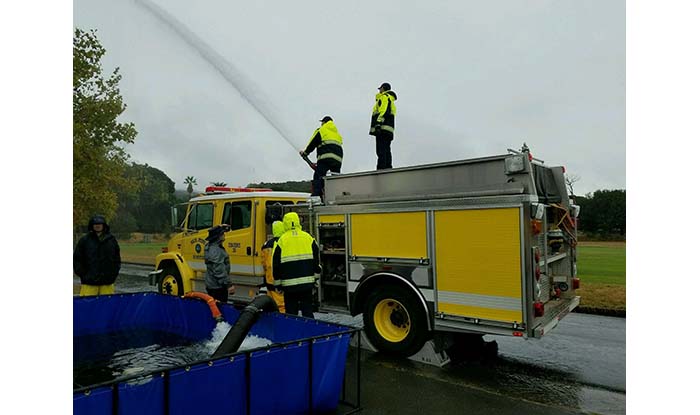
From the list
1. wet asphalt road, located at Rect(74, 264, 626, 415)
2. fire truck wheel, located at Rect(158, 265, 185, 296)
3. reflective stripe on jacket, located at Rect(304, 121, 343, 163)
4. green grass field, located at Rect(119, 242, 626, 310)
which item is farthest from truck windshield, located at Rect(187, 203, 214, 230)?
wet asphalt road, located at Rect(74, 264, 626, 415)

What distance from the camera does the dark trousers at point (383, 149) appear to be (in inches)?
325

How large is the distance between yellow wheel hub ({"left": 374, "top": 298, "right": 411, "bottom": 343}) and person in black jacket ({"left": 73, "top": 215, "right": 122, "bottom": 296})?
4.14m

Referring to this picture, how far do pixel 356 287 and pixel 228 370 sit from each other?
323 centimetres

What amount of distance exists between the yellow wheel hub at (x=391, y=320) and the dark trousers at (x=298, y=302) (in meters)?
0.96

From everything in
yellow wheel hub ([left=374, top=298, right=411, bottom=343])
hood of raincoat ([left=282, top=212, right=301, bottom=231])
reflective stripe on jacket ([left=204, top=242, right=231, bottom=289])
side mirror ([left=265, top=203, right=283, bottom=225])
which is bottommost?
yellow wheel hub ([left=374, top=298, right=411, bottom=343])

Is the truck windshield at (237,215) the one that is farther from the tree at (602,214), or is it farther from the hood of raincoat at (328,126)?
the tree at (602,214)

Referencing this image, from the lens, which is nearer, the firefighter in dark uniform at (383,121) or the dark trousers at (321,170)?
the firefighter in dark uniform at (383,121)

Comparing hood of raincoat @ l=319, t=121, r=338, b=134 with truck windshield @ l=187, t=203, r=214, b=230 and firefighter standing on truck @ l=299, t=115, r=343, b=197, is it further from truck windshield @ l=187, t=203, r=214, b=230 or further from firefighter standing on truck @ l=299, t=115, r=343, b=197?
truck windshield @ l=187, t=203, r=214, b=230

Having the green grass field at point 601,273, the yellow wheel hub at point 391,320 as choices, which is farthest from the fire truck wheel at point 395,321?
the green grass field at point 601,273

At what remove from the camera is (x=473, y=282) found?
565cm

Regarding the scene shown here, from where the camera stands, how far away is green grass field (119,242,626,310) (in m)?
11.0

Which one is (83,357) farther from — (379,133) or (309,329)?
(379,133)

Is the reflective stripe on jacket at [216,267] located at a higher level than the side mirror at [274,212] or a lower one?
lower

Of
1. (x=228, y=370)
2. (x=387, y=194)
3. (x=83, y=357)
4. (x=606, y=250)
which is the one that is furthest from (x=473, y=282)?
(x=606, y=250)
